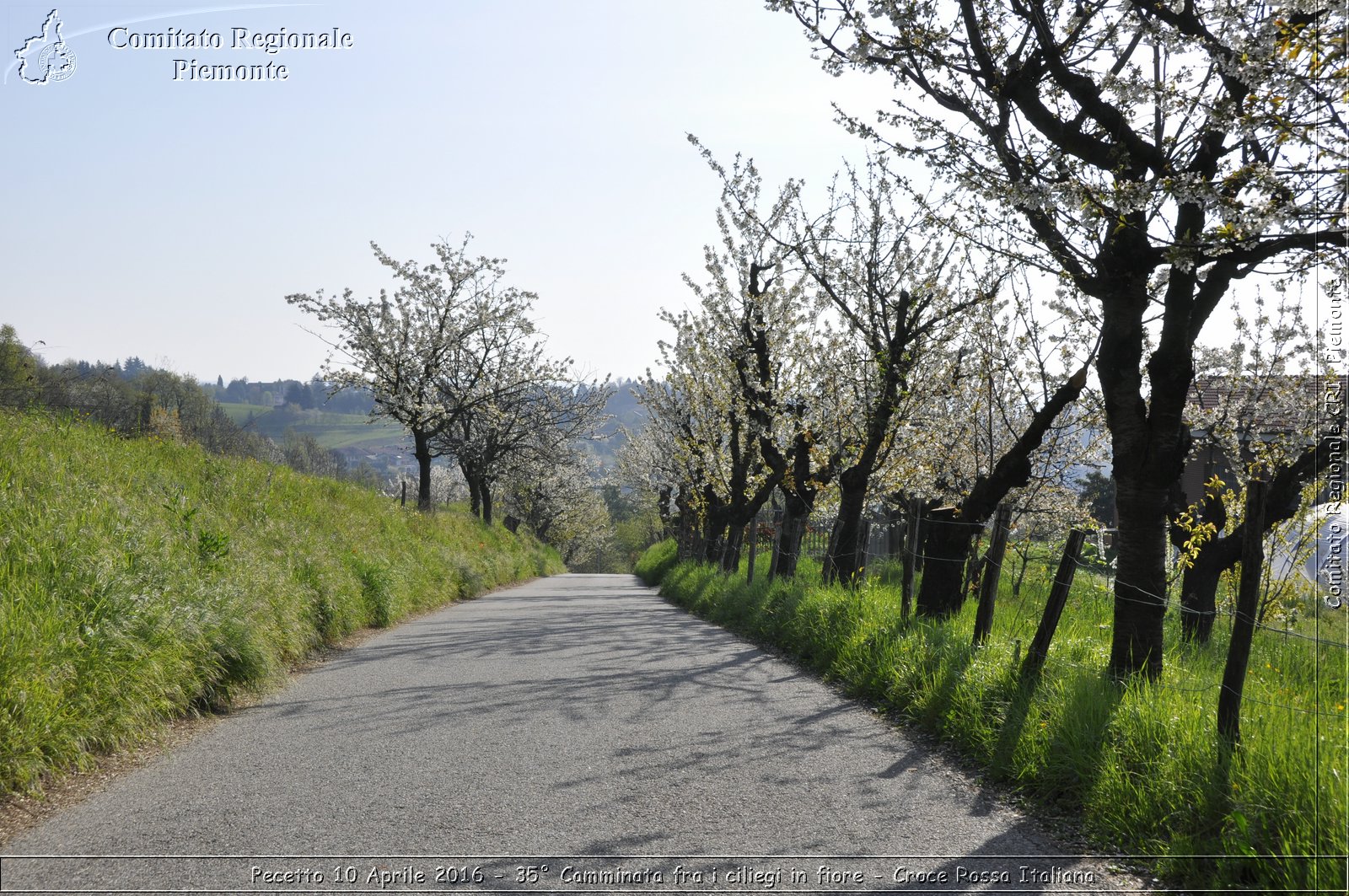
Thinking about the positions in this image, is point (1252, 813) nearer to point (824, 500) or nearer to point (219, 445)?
point (219, 445)

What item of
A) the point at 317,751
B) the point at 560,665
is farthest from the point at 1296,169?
the point at 560,665

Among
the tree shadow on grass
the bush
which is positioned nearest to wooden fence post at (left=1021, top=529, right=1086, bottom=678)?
the tree shadow on grass

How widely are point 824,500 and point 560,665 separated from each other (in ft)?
41.2

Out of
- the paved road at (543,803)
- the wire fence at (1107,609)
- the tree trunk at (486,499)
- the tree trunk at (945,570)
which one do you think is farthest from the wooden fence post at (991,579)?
the tree trunk at (486,499)

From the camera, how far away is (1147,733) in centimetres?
470

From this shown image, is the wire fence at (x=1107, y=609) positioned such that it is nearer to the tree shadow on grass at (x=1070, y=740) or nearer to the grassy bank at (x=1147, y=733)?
the grassy bank at (x=1147, y=733)

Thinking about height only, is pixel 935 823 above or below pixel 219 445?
below

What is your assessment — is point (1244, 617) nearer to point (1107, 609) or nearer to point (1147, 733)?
point (1147, 733)

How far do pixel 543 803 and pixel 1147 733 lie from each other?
314cm

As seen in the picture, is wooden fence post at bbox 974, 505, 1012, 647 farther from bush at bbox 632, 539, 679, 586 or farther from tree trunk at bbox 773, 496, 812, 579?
bush at bbox 632, 539, 679, 586

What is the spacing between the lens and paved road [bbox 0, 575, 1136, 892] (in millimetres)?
3680

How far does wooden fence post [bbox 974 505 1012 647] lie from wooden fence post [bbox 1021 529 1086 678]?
731 mm

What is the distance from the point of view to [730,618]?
13.7 meters

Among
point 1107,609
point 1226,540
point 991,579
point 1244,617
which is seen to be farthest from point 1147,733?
point 1226,540
